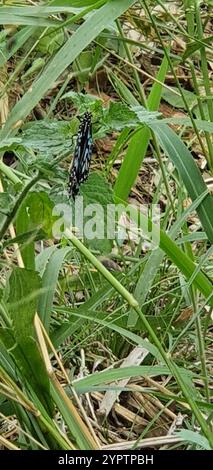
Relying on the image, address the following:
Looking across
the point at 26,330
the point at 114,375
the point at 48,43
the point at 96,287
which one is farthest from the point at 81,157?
the point at 48,43

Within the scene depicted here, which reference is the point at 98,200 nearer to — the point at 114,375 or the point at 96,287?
the point at 114,375

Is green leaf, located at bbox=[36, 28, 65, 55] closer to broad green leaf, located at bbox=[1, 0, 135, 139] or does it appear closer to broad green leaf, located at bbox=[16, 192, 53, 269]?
broad green leaf, located at bbox=[1, 0, 135, 139]

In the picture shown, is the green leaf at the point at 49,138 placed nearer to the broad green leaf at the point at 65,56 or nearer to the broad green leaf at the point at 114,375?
the broad green leaf at the point at 65,56

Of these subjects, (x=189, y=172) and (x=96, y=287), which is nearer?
(x=189, y=172)

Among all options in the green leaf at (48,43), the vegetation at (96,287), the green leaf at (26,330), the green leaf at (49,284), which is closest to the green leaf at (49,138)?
the vegetation at (96,287)

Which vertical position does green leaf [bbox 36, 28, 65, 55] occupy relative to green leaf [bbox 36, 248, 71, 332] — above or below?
above

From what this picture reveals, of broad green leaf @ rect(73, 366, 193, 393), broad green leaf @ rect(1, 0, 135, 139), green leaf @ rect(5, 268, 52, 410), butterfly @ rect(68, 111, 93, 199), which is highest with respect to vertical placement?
broad green leaf @ rect(1, 0, 135, 139)

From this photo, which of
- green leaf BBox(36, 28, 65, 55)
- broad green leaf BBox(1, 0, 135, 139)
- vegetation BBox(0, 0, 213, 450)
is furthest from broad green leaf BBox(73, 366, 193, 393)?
green leaf BBox(36, 28, 65, 55)

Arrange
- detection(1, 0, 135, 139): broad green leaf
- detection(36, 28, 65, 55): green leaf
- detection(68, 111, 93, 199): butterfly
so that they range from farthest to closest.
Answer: detection(36, 28, 65, 55): green leaf
detection(1, 0, 135, 139): broad green leaf
detection(68, 111, 93, 199): butterfly
